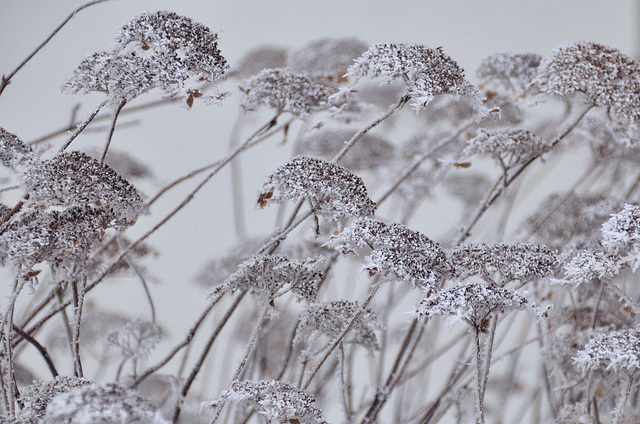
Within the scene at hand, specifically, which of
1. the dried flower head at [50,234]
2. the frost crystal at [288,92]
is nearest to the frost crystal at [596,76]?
the frost crystal at [288,92]

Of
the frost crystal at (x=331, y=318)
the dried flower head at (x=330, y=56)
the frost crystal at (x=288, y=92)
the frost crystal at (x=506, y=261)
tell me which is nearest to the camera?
the frost crystal at (x=506, y=261)

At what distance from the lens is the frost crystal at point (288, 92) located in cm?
162

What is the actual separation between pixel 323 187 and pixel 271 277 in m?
0.21

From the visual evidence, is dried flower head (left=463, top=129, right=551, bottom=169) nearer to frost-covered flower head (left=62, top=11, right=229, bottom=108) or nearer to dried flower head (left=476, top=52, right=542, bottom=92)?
dried flower head (left=476, top=52, right=542, bottom=92)

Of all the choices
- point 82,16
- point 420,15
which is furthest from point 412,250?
point 420,15

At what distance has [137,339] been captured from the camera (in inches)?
68.2

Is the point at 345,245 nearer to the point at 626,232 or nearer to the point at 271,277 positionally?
the point at 271,277

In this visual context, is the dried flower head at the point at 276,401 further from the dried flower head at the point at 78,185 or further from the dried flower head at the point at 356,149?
the dried flower head at the point at 356,149

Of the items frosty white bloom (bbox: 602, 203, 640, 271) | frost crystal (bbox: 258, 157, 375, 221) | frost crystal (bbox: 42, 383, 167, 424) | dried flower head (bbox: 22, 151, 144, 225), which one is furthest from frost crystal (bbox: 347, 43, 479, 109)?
frost crystal (bbox: 42, 383, 167, 424)

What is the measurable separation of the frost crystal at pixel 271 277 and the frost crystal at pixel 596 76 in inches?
27.4

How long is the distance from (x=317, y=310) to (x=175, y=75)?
1.84 ft

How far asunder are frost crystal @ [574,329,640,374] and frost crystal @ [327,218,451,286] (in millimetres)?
277

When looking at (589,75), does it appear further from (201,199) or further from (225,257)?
(201,199)

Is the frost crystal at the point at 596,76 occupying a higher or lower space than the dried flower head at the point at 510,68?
lower
